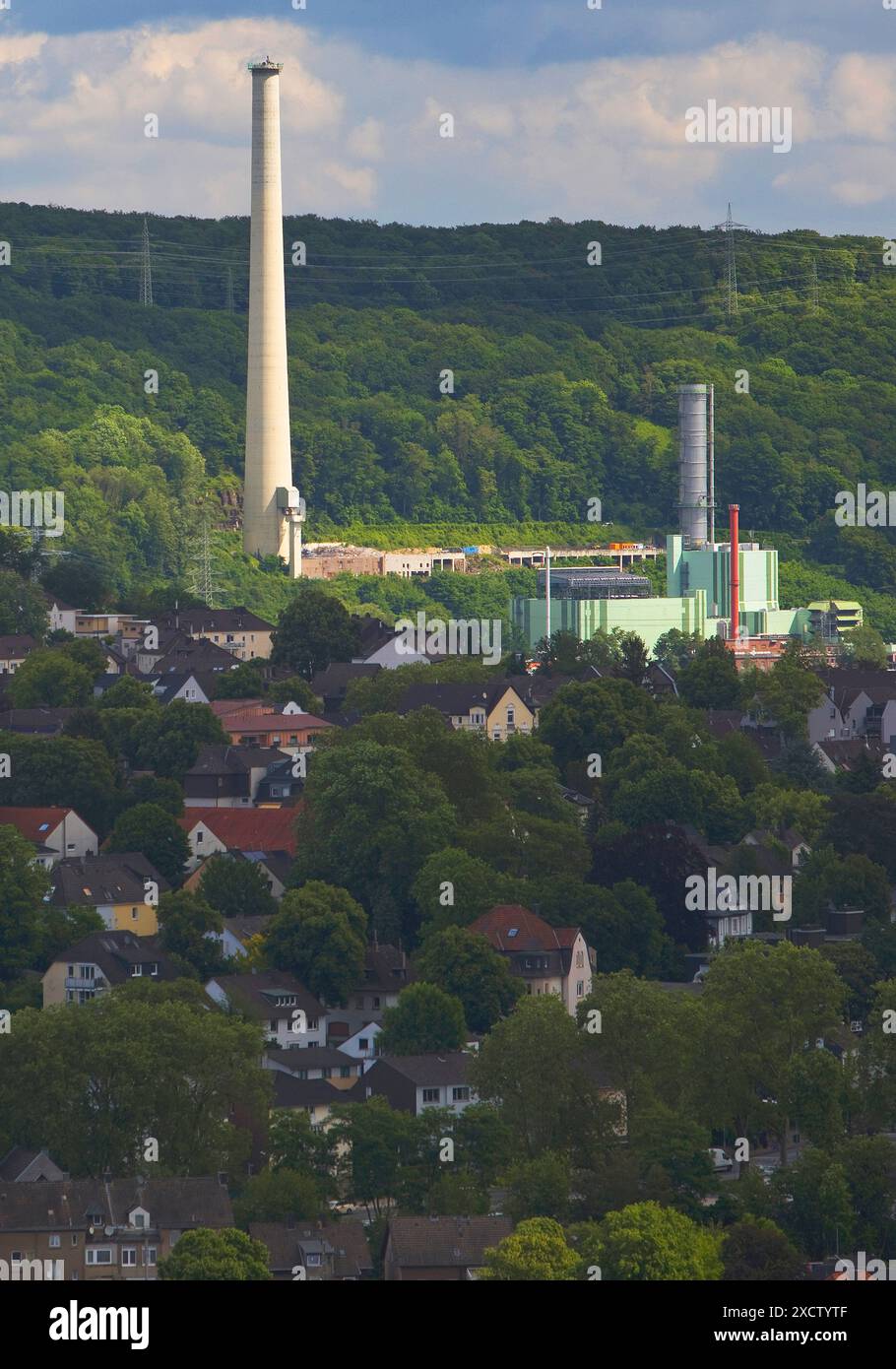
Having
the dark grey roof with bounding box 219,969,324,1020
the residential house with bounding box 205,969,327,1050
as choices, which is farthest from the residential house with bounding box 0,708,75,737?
the residential house with bounding box 205,969,327,1050

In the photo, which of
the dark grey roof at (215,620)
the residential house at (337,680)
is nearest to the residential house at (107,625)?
the dark grey roof at (215,620)

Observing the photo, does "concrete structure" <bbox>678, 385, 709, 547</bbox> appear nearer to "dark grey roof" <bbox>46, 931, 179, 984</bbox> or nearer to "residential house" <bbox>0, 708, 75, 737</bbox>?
"residential house" <bbox>0, 708, 75, 737</bbox>

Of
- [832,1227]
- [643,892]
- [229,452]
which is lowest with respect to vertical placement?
[832,1227]

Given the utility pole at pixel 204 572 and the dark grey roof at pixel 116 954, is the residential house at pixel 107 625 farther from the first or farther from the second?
the dark grey roof at pixel 116 954

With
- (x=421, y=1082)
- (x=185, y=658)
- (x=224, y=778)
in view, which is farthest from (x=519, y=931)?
(x=185, y=658)

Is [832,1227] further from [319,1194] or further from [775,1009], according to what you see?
[775,1009]

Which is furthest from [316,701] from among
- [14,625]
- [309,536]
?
[309,536]
